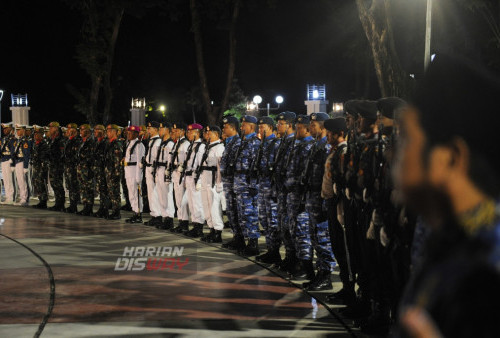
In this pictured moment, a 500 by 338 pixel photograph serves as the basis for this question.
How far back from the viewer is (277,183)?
33.4ft

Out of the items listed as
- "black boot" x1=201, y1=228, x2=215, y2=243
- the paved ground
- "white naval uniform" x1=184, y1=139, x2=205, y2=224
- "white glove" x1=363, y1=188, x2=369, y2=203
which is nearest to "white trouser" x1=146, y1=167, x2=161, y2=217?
"white naval uniform" x1=184, y1=139, x2=205, y2=224

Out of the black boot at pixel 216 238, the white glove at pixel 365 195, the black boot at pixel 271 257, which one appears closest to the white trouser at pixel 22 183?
the black boot at pixel 216 238

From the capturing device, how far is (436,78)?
1.40 metres

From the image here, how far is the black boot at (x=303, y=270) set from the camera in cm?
931

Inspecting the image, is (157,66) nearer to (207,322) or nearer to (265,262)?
(265,262)

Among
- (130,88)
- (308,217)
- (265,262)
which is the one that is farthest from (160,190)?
(130,88)

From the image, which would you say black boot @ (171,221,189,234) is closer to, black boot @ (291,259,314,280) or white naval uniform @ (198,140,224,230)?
white naval uniform @ (198,140,224,230)

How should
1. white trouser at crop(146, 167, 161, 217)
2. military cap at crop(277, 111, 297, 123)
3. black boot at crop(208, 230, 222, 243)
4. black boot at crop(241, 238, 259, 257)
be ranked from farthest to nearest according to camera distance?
white trouser at crop(146, 167, 161, 217) → black boot at crop(208, 230, 222, 243) → black boot at crop(241, 238, 259, 257) → military cap at crop(277, 111, 297, 123)

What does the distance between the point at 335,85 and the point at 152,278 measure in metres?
47.7

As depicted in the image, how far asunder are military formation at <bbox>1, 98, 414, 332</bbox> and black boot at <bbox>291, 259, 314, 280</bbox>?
2cm

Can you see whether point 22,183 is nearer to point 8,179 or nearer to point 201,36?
point 8,179

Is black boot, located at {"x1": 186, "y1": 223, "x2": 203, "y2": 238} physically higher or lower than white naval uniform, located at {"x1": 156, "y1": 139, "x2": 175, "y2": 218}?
lower

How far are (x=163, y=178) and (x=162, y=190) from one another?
10.0 inches

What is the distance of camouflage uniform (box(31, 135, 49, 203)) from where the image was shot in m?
19.7
